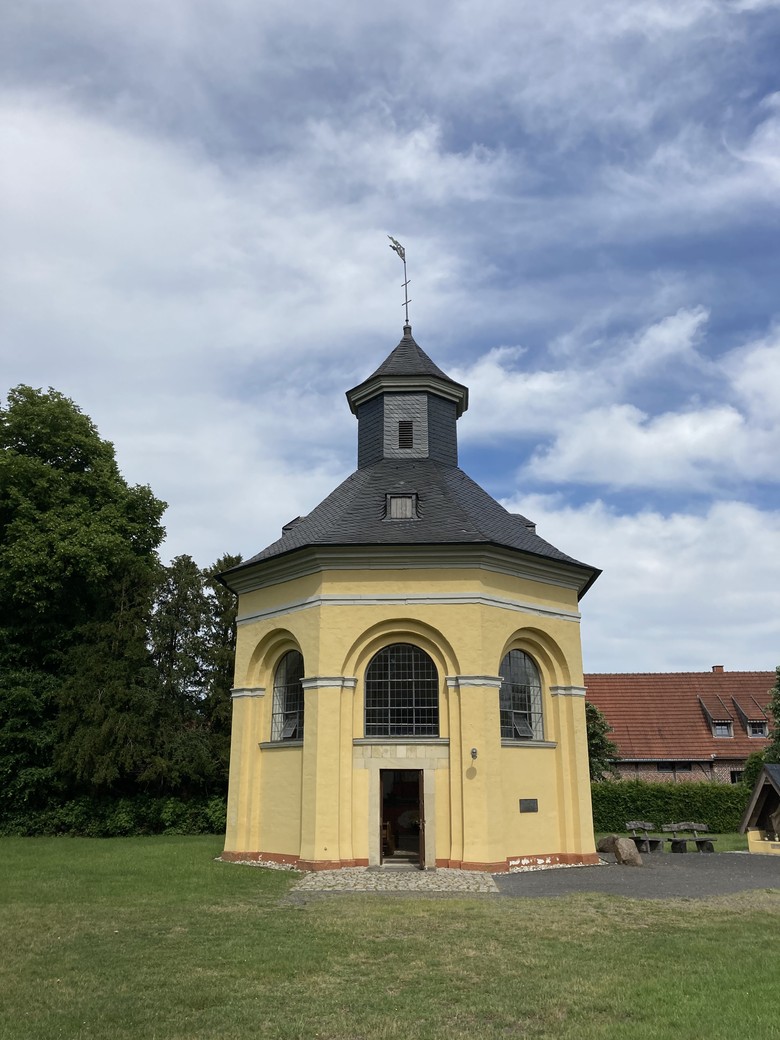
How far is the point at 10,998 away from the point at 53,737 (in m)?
20.0

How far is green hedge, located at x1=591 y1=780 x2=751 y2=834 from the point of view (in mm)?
29203

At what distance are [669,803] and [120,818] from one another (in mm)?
19201

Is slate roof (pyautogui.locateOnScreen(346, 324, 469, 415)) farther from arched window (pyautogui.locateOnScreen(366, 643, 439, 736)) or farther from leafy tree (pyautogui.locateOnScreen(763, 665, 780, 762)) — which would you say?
leafy tree (pyautogui.locateOnScreen(763, 665, 780, 762))

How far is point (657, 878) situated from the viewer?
16.3m

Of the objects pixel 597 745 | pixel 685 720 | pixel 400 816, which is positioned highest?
pixel 685 720

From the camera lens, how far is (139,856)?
760 inches

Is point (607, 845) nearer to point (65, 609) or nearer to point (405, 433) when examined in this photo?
point (405, 433)

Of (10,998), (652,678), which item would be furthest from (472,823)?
(652,678)

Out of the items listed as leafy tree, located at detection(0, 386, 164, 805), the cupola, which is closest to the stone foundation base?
leafy tree, located at detection(0, 386, 164, 805)

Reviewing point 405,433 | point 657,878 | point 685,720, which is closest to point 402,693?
point 657,878

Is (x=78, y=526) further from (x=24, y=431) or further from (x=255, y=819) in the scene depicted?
Result: (x=255, y=819)

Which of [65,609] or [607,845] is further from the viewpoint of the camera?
[65,609]

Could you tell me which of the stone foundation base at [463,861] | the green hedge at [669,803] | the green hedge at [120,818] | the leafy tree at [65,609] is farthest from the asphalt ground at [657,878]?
the leafy tree at [65,609]

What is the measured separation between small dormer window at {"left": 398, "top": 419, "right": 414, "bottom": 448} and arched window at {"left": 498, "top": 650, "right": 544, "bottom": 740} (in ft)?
23.2
